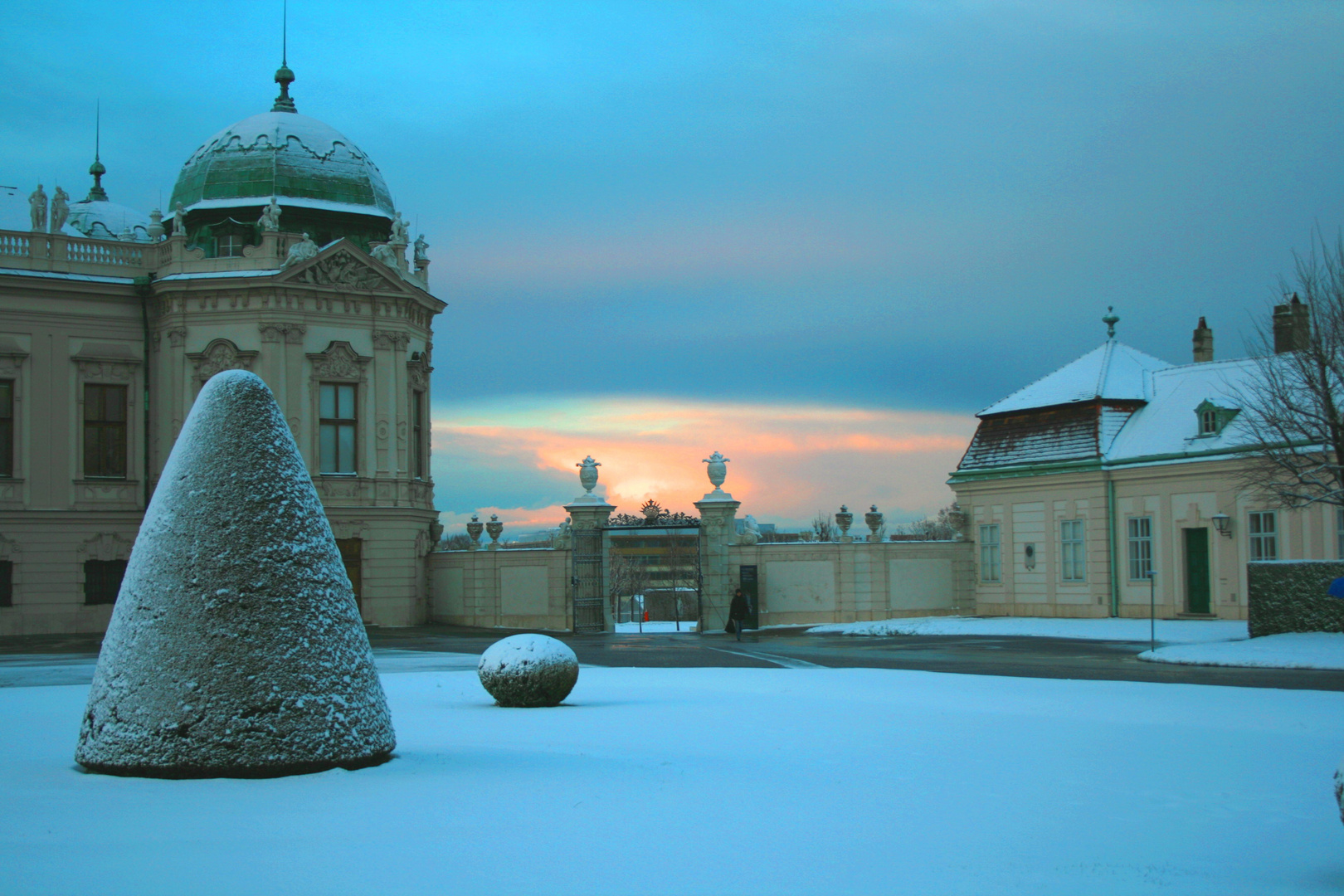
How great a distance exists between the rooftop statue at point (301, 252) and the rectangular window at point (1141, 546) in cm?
2370

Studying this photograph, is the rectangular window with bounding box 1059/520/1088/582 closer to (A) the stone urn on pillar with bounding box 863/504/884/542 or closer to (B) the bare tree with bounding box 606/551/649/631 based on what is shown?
(A) the stone urn on pillar with bounding box 863/504/884/542

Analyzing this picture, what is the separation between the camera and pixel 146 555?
8977 mm

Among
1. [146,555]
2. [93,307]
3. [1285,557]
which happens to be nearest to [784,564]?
[1285,557]

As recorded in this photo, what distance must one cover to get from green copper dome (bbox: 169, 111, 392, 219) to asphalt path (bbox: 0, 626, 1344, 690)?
13.2m

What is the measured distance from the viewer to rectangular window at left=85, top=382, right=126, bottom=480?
3566 centimetres

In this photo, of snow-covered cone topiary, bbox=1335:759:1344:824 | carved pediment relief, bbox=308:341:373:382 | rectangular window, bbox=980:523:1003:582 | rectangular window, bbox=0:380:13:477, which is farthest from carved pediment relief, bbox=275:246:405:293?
snow-covered cone topiary, bbox=1335:759:1344:824

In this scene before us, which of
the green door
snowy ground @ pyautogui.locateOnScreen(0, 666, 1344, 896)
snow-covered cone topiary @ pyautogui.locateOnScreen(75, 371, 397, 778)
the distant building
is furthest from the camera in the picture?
the green door

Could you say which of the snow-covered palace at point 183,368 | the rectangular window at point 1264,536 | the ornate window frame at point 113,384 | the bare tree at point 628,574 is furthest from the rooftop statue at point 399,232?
the bare tree at point 628,574

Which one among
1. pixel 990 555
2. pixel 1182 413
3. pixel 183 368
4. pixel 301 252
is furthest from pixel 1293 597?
pixel 183 368

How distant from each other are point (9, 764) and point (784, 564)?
27.8 m

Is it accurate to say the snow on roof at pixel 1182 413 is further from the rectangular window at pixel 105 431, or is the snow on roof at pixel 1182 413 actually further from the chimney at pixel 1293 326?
the rectangular window at pixel 105 431

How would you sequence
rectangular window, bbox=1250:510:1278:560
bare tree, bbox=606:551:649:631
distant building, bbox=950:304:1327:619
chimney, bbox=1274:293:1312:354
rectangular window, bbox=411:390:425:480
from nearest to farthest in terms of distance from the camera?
1. chimney, bbox=1274:293:1312:354
2. rectangular window, bbox=1250:510:1278:560
3. distant building, bbox=950:304:1327:619
4. rectangular window, bbox=411:390:425:480
5. bare tree, bbox=606:551:649:631

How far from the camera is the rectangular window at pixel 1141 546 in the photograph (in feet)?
112

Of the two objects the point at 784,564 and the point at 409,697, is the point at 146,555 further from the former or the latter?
the point at 784,564
